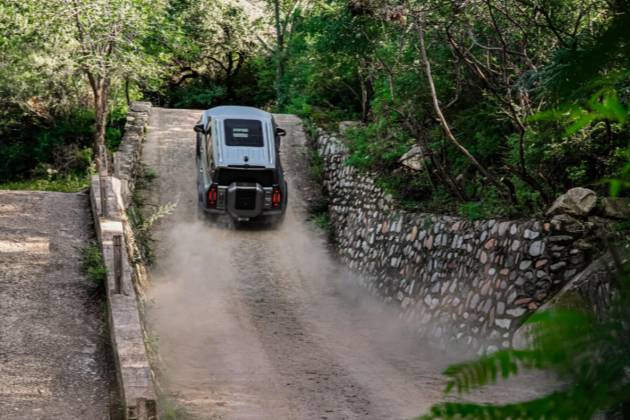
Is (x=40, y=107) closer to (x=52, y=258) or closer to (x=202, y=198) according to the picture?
(x=202, y=198)

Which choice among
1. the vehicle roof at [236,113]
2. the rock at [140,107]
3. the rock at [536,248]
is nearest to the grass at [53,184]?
the vehicle roof at [236,113]

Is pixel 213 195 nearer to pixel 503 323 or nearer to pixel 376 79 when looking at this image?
pixel 376 79

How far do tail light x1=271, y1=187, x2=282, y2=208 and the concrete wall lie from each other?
3.12 meters

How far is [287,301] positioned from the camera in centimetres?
1555

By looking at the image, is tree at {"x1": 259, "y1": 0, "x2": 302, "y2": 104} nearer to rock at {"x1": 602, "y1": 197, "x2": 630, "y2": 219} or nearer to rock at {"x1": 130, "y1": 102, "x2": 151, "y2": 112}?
rock at {"x1": 130, "y1": 102, "x2": 151, "y2": 112}

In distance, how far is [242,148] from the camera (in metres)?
18.9

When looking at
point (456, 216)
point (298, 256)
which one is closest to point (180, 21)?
point (298, 256)

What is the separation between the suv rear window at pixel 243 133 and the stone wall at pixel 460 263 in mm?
2556

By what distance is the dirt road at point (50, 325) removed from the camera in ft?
29.0

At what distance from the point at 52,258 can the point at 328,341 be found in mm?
4527

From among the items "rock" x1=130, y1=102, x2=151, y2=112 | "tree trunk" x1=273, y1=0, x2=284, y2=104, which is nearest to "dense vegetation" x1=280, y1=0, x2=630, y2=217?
"rock" x1=130, y1=102, x2=151, y2=112

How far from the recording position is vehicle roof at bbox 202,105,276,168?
18.6 meters

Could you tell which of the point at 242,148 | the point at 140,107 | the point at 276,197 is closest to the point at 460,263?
the point at 276,197

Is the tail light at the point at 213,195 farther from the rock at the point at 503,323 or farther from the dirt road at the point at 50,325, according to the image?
the rock at the point at 503,323
